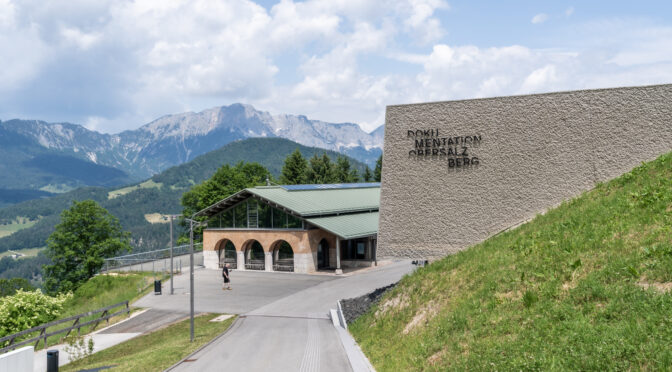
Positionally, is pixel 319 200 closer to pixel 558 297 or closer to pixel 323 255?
pixel 323 255

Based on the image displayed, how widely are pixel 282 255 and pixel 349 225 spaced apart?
24.9ft

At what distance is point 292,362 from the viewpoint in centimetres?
1770

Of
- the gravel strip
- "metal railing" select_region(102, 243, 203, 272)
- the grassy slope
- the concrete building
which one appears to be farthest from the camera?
"metal railing" select_region(102, 243, 203, 272)

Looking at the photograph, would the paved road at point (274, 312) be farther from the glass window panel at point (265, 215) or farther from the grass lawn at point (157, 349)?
the glass window panel at point (265, 215)

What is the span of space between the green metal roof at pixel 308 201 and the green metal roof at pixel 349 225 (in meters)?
0.75

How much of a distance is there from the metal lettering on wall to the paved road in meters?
8.86

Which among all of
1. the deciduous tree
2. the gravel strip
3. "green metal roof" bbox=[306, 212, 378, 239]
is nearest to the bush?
"green metal roof" bbox=[306, 212, 378, 239]

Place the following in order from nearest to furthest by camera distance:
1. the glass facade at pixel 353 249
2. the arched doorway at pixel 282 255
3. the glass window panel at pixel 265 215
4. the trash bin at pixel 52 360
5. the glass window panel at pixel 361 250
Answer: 1. the trash bin at pixel 52 360
2. the arched doorway at pixel 282 255
3. the glass window panel at pixel 265 215
4. the glass facade at pixel 353 249
5. the glass window panel at pixel 361 250

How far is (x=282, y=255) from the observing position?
157ft

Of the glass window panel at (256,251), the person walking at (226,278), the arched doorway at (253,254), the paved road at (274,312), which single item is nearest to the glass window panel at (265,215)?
the arched doorway at (253,254)

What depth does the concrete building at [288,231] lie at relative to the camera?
4422 cm

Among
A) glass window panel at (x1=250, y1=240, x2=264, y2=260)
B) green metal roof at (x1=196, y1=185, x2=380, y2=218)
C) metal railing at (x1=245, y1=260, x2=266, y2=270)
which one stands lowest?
metal railing at (x1=245, y1=260, x2=266, y2=270)

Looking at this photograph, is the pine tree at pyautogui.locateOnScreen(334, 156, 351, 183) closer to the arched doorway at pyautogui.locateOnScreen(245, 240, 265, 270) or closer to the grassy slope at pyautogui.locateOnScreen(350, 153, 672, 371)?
the arched doorway at pyautogui.locateOnScreen(245, 240, 265, 270)

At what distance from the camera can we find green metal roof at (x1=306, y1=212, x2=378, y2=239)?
142 ft
